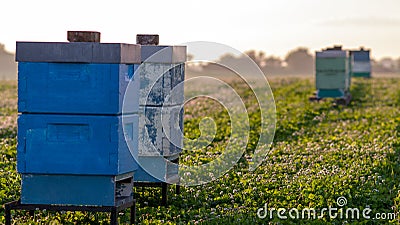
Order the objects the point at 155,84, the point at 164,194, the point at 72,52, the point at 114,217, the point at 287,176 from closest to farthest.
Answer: the point at 72,52, the point at 114,217, the point at 155,84, the point at 164,194, the point at 287,176

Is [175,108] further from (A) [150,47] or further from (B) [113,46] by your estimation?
(B) [113,46]

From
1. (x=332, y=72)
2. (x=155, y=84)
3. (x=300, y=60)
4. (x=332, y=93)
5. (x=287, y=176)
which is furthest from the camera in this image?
(x=300, y=60)

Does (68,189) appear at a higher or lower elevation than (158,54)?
lower

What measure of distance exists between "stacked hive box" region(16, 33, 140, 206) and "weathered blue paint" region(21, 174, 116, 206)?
0.04 feet

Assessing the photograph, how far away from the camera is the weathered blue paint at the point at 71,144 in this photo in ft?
27.2

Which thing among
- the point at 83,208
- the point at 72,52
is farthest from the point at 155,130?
the point at 72,52

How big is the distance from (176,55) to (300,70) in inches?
3758

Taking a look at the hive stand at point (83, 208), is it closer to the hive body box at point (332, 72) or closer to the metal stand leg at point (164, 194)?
the metal stand leg at point (164, 194)

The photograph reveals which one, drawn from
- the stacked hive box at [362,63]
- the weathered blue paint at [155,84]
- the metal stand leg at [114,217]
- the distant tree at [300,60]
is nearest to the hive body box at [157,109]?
the weathered blue paint at [155,84]

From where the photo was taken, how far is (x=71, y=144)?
27.5 feet

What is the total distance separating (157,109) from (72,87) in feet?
6.15

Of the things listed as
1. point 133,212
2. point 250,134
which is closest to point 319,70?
point 250,134

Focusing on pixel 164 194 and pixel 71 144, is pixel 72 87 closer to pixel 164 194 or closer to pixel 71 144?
pixel 71 144

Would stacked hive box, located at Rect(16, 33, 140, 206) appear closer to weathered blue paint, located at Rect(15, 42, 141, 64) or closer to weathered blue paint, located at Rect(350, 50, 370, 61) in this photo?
weathered blue paint, located at Rect(15, 42, 141, 64)
